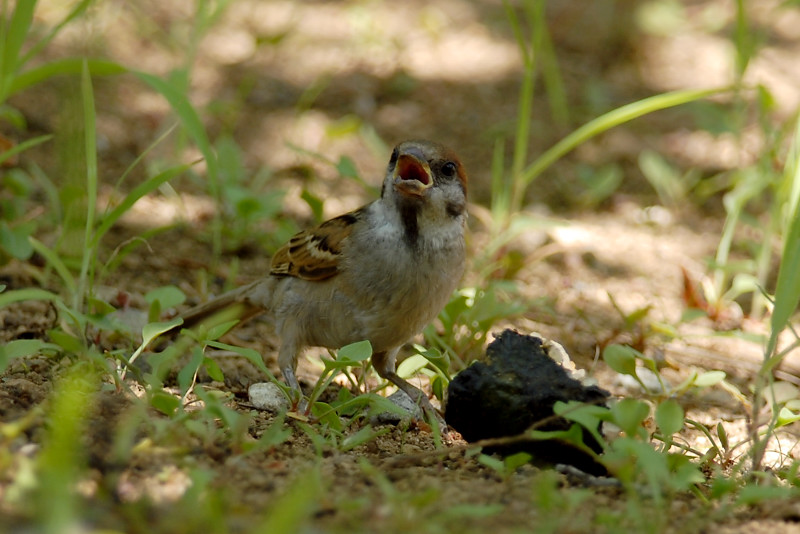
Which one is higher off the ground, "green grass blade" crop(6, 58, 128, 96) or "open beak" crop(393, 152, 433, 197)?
"green grass blade" crop(6, 58, 128, 96)

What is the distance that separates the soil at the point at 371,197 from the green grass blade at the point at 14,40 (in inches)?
12.1

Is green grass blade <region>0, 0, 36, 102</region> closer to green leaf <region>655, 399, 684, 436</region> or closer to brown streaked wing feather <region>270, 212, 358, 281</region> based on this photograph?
brown streaked wing feather <region>270, 212, 358, 281</region>

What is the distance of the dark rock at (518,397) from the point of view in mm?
2947

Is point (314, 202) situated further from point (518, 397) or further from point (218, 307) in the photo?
point (518, 397)

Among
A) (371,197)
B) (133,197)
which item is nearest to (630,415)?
(133,197)

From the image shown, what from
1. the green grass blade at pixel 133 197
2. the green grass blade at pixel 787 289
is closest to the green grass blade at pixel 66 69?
the green grass blade at pixel 133 197

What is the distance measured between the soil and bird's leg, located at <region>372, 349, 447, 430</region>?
0.39 feet

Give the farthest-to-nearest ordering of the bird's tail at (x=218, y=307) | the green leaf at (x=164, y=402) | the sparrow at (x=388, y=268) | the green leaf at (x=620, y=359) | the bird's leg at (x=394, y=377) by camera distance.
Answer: the bird's tail at (x=218, y=307) < the sparrow at (x=388, y=268) < the bird's leg at (x=394, y=377) < the green leaf at (x=620, y=359) < the green leaf at (x=164, y=402)

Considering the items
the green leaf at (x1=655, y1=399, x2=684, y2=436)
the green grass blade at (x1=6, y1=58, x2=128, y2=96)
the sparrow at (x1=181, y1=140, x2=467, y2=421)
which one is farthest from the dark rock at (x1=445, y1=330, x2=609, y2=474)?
the green grass blade at (x1=6, y1=58, x2=128, y2=96)

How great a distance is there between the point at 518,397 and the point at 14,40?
90.8 inches

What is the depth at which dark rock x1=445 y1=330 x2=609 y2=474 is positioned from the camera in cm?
295

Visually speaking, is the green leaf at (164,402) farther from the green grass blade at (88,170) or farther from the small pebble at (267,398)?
the green grass blade at (88,170)

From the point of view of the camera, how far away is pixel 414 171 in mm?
3908

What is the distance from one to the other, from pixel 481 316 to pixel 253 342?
1223 mm
